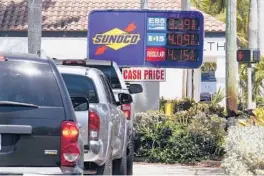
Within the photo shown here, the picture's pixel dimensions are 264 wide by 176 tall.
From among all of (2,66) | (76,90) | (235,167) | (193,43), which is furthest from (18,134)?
(193,43)

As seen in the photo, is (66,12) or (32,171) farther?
(66,12)

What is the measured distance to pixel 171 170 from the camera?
1617cm

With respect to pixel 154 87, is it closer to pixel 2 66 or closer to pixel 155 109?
pixel 155 109

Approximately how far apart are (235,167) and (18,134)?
15.0 ft

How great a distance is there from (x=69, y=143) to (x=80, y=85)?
3612 millimetres

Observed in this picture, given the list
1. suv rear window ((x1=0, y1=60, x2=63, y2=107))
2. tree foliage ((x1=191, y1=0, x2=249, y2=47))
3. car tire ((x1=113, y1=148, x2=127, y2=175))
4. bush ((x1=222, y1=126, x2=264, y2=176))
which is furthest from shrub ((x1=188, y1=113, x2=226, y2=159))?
tree foliage ((x1=191, y1=0, x2=249, y2=47))

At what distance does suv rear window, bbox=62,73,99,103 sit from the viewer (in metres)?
11.1

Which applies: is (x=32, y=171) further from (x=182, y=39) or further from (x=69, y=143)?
(x=182, y=39)

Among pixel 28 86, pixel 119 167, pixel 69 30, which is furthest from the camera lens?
pixel 69 30

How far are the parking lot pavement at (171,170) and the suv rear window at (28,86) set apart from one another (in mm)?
7947

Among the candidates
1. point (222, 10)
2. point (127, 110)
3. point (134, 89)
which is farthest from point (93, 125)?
point (222, 10)

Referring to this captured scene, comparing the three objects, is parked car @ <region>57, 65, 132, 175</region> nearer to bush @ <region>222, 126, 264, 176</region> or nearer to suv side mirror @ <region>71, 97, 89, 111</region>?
suv side mirror @ <region>71, 97, 89, 111</region>

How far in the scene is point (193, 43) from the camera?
19312 mm

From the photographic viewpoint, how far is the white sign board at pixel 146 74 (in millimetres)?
20109
